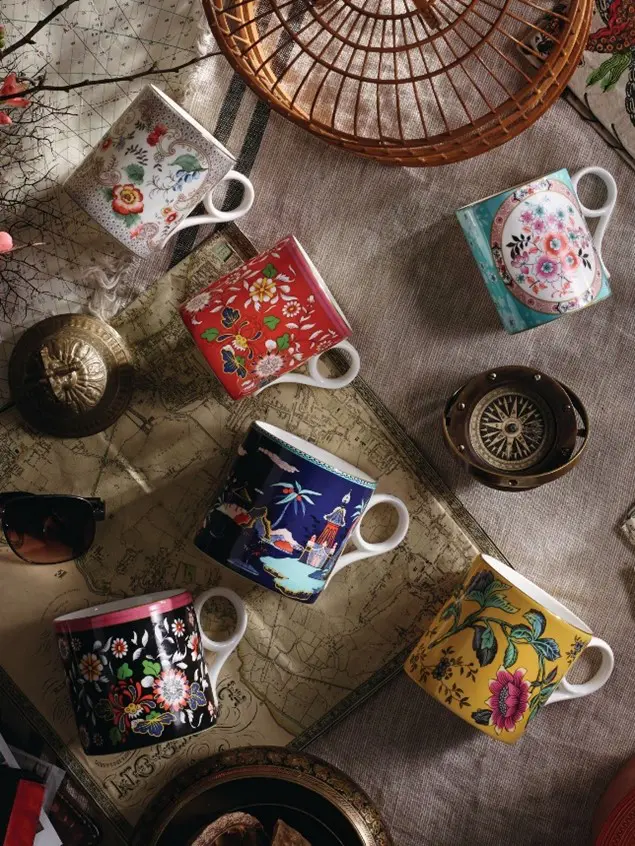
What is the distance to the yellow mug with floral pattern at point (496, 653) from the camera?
1233 millimetres

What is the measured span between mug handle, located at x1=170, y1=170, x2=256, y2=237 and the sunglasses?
44cm

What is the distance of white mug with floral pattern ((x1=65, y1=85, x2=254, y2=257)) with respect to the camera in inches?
47.5

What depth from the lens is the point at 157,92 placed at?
1.20 metres

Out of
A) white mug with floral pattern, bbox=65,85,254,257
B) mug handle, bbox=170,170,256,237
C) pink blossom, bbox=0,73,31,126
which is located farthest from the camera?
mug handle, bbox=170,170,256,237

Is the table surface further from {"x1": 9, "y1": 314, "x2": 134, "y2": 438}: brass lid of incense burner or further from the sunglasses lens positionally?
the sunglasses lens

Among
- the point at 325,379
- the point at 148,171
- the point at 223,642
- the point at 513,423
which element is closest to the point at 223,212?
the point at 148,171

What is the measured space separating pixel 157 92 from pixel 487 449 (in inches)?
27.7

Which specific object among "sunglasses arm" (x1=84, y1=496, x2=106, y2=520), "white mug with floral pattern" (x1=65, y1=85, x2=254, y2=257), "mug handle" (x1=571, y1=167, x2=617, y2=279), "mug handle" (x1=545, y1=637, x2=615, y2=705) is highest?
"white mug with floral pattern" (x1=65, y1=85, x2=254, y2=257)

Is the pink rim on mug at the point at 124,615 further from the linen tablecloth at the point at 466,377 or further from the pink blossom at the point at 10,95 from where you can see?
the pink blossom at the point at 10,95

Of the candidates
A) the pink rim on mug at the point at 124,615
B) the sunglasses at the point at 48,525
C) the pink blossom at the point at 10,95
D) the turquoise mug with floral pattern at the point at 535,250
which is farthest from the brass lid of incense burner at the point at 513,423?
the pink blossom at the point at 10,95

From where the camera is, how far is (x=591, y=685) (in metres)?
1.36

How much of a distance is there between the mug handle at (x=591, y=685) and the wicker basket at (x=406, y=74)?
0.77 meters

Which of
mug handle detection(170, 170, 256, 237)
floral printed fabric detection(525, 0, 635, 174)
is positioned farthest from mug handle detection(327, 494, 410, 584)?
floral printed fabric detection(525, 0, 635, 174)

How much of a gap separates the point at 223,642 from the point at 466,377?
569 mm
